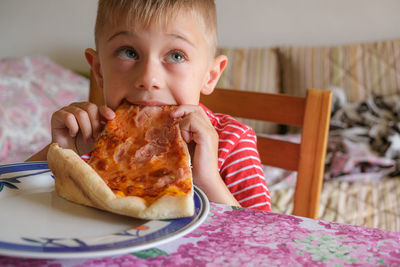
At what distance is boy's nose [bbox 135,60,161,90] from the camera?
0.76 meters

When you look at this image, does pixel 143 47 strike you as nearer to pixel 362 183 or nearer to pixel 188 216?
pixel 188 216

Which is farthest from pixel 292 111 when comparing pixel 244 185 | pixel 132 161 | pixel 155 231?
pixel 155 231

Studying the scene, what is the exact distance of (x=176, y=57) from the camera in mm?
821

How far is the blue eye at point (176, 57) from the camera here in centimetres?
81

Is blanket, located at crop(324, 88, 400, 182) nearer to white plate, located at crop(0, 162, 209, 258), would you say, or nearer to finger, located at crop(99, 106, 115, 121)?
finger, located at crop(99, 106, 115, 121)

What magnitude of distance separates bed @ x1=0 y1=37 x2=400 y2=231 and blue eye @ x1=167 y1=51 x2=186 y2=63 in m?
1.18

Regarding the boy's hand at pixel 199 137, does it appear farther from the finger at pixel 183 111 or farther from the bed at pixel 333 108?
the bed at pixel 333 108

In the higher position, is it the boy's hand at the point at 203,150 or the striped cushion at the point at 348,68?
the striped cushion at the point at 348,68

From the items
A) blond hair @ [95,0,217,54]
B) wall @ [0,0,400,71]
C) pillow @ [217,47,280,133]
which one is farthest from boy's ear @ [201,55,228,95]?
wall @ [0,0,400,71]

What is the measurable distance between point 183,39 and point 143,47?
9 cm

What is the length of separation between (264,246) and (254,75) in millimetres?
2505

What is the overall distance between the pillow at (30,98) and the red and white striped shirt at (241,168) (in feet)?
4.53

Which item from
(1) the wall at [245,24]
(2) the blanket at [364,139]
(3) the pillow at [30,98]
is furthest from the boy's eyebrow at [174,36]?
(1) the wall at [245,24]

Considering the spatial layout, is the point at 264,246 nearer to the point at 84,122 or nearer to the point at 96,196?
the point at 96,196
